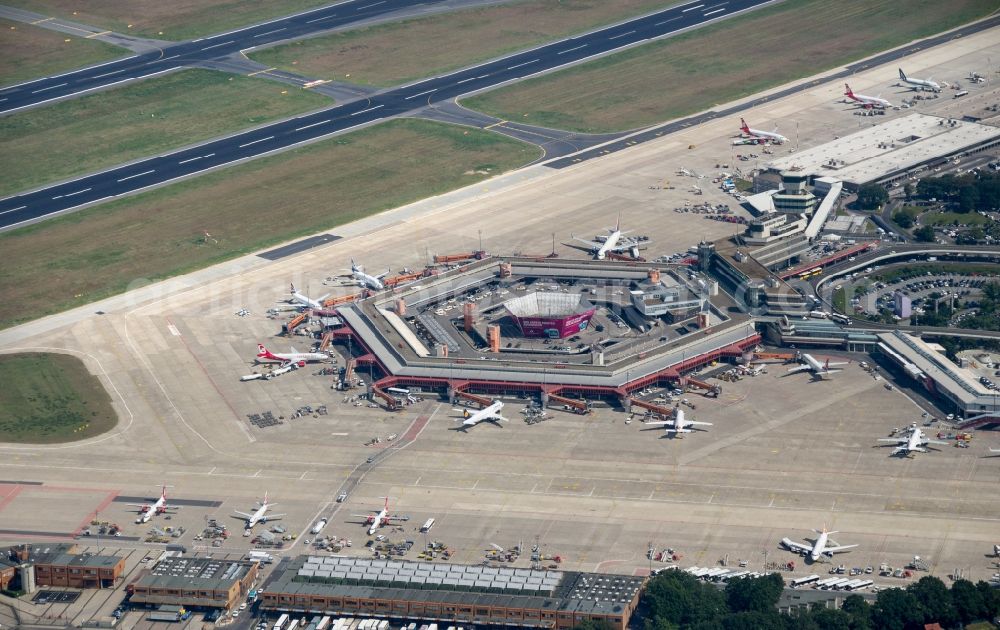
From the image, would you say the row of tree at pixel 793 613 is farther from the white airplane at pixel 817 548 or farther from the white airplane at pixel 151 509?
the white airplane at pixel 151 509

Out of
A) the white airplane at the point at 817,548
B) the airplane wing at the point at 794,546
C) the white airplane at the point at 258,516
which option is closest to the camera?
→ the white airplane at the point at 817,548

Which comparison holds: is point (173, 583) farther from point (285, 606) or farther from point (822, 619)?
point (822, 619)

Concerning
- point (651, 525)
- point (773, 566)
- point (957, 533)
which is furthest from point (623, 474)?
point (957, 533)

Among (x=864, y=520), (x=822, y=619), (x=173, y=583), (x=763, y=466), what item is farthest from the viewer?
(x=763, y=466)

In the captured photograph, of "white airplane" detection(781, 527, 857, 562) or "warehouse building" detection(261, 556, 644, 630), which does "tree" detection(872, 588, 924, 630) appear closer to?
"white airplane" detection(781, 527, 857, 562)

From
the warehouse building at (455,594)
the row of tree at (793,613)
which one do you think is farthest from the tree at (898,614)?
the warehouse building at (455,594)

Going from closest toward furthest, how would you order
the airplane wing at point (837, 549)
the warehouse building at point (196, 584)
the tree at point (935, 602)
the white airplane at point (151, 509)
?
1. the tree at point (935, 602)
2. the warehouse building at point (196, 584)
3. the airplane wing at point (837, 549)
4. the white airplane at point (151, 509)

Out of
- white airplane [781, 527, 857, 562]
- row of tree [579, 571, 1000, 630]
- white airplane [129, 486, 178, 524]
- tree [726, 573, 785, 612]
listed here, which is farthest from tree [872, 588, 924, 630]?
white airplane [129, 486, 178, 524]
